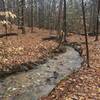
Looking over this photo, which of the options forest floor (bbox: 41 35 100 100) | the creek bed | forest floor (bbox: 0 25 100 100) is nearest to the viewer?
forest floor (bbox: 41 35 100 100)

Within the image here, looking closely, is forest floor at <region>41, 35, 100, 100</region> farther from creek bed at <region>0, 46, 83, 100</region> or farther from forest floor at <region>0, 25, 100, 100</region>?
creek bed at <region>0, 46, 83, 100</region>

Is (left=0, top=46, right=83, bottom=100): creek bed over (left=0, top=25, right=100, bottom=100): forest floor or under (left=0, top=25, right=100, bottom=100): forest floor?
under

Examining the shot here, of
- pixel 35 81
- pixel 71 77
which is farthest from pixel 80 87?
pixel 35 81

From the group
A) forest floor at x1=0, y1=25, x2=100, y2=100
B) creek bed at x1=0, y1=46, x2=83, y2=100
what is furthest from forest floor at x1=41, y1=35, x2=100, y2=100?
creek bed at x1=0, y1=46, x2=83, y2=100

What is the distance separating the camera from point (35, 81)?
1432cm

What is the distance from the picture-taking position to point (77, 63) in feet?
64.1

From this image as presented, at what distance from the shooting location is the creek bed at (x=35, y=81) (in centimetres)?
1203

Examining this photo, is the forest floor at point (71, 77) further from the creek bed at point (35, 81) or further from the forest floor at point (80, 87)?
the creek bed at point (35, 81)

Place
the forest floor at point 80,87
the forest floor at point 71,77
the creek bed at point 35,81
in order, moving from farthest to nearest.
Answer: the creek bed at point 35,81, the forest floor at point 71,77, the forest floor at point 80,87

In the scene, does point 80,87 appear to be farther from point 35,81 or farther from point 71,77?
point 35,81

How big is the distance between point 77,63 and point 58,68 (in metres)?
2.38

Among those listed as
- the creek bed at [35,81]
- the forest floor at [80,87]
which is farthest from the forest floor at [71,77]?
the creek bed at [35,81]

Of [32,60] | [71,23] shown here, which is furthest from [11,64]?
[71,23]

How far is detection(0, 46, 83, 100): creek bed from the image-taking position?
12.0m
